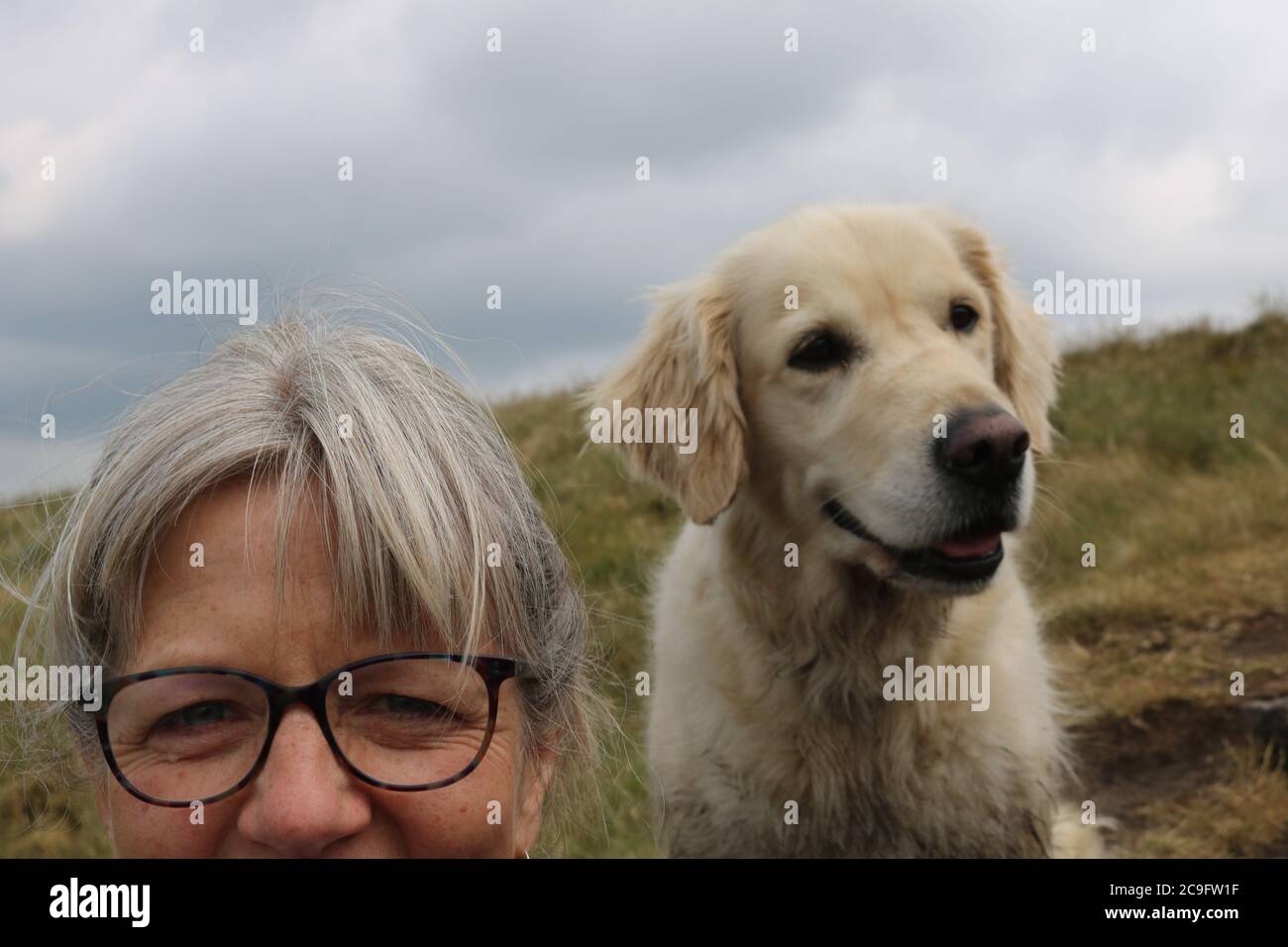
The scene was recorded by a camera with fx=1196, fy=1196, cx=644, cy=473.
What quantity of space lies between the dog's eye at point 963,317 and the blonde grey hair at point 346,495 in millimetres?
1956

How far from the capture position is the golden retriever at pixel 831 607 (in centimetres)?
325

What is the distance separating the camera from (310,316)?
185cm

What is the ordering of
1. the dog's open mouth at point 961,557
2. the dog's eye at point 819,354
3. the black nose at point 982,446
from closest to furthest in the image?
the black nose at point 982,446 < the dog's open mouth at point 961,557 < the dog's eye at point 819,354

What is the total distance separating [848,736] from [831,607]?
1.22 ft

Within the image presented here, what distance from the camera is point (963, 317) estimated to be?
11.2 feet

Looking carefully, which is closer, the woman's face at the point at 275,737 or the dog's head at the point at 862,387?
the woman's face at the point at 275,737

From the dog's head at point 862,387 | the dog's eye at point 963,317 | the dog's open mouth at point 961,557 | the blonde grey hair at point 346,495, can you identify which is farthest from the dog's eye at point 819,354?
the blonde grey hair at point 346,495

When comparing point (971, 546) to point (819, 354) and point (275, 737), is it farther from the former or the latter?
point (275, 737)

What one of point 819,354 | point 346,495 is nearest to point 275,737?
point 346,495

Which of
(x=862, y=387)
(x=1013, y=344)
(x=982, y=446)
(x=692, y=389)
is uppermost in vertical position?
(x=1013, y=344)

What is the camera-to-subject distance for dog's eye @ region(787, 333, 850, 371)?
3.25 meters

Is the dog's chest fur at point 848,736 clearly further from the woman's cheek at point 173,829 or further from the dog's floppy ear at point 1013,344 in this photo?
the woman's cheek at point 173,829

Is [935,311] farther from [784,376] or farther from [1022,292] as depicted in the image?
[1022,292]

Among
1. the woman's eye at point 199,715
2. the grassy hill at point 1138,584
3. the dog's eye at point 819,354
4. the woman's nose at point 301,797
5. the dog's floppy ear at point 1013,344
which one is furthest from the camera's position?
the grassy hill at point 1138,584
